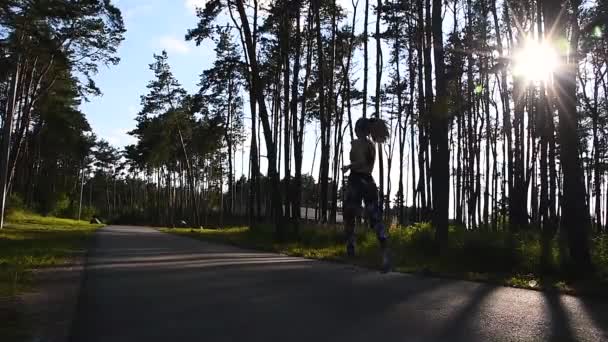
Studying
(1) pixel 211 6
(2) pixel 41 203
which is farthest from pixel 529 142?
(2) pixel 41 203

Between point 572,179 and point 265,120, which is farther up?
point 265,120

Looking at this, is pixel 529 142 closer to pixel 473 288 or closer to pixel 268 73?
pixel 268 73

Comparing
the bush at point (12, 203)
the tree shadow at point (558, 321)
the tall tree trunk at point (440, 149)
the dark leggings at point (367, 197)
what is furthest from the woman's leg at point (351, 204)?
the bush at point (12, 203)

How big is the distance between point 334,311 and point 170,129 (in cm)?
5200

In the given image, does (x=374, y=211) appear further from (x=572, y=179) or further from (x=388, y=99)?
(x=388, y=99)

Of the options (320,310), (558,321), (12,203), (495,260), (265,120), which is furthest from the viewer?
(12,203)

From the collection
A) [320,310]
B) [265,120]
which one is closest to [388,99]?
[265,120]

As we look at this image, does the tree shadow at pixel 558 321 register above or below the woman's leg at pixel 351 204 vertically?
below

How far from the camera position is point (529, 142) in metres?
29.6

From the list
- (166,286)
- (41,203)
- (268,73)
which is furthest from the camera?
(41,203)

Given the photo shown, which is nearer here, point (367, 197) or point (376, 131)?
point (367, 197)

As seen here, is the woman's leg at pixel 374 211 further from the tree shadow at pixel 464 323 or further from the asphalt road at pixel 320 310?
the tree shadow at pixel 464 323

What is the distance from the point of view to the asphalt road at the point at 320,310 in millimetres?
4215

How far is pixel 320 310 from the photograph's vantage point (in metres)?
5.07
